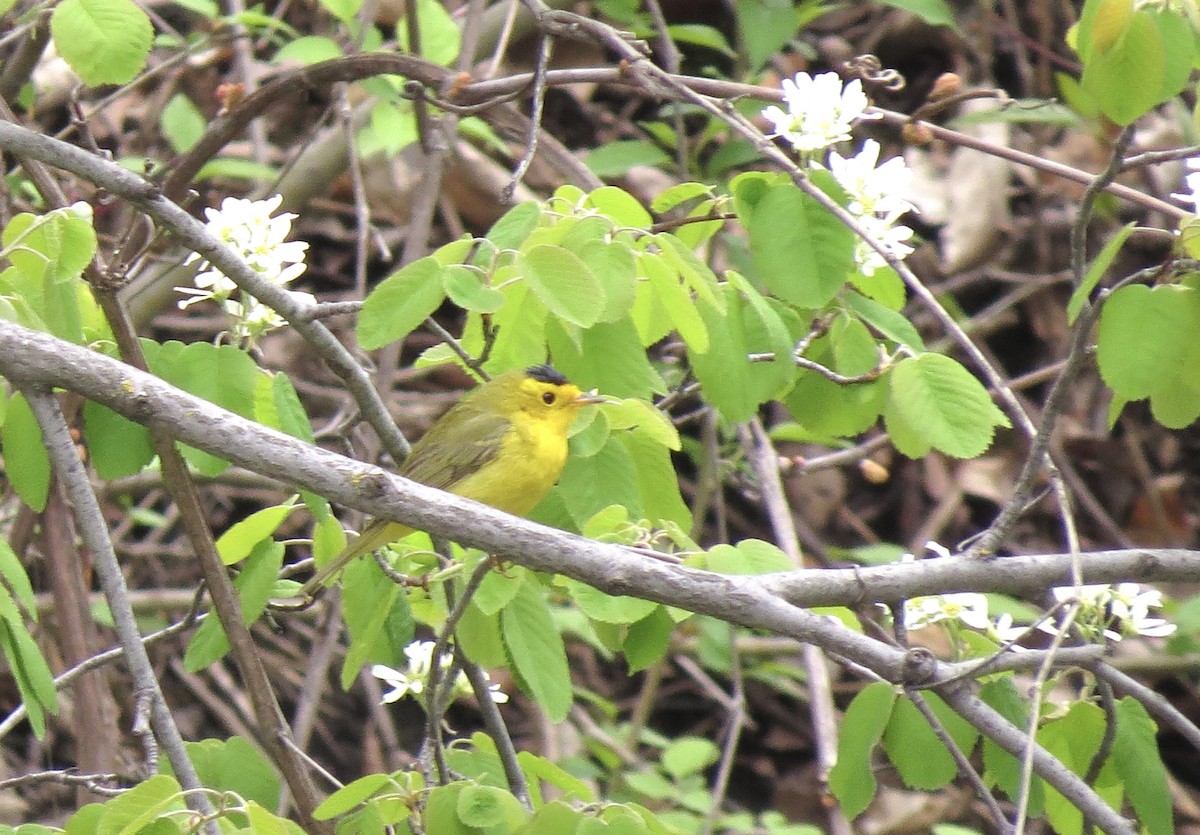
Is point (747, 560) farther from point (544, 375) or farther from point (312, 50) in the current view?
point (312, 50)

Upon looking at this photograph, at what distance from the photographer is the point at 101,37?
2975mm

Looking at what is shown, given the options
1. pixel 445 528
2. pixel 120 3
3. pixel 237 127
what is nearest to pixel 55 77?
pixel 237 127

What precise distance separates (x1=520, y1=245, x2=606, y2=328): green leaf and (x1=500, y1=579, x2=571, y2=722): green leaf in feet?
2.12

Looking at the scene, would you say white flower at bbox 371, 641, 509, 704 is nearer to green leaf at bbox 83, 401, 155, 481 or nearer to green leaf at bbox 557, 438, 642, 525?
green leaf at bbox 557, 438, 642, 525

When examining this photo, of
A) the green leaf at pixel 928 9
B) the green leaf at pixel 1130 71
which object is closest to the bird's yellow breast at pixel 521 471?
the green leaf at pixel 1130 71

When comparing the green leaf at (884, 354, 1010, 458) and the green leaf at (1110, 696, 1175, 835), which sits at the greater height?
the green leaf at (884, 354, 1010, 458)

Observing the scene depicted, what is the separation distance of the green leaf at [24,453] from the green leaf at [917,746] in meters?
1.85

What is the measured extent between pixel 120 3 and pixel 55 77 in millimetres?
4240

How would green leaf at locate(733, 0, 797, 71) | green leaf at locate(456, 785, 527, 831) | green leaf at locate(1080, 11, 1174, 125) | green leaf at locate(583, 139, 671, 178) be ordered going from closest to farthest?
green leaf at locate(1080, 11, 1174, 125)
green leaf at locate(456, 785, 527, 831)
green leaf at locate(583, 139, 671, 178)
green leaf at locate(733, 0, 797, 71)

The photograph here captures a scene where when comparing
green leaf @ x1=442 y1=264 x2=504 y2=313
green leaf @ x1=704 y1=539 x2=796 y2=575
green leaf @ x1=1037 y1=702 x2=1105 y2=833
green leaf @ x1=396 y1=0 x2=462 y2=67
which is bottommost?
green leaf @ x1=1037 y1=702 x2=1105 y2=833

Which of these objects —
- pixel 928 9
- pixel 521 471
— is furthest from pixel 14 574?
pixel 928 9

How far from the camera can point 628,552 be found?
252 centimetres

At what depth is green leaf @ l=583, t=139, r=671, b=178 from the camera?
5.45 m

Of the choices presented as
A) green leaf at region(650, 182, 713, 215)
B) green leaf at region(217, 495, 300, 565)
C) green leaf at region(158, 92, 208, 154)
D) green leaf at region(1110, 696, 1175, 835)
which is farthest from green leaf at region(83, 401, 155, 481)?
green leaf at region(158, 92, 208, 154)
